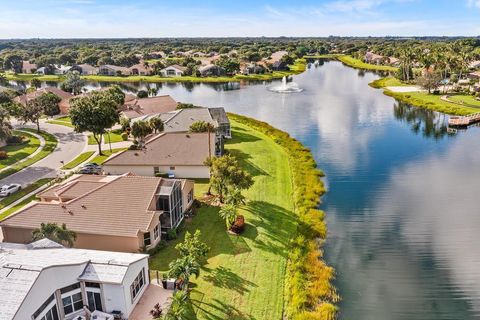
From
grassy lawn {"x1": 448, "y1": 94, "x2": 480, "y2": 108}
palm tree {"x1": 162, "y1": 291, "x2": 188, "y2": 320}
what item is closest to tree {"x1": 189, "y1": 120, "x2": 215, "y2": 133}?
palm tree {"x1": 162, "y1": 291, "x2": 188, "y2": 320}

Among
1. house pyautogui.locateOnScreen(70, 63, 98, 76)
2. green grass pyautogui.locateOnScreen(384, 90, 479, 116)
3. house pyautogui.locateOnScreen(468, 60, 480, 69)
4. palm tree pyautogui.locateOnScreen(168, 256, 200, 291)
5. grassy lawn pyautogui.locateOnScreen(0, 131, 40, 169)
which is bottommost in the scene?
grassy lawn pyautogui.locateOnScreen(0, 131, 40, 169)

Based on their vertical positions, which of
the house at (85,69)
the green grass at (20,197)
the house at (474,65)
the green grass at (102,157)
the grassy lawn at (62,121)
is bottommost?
the green grass at (20,197)

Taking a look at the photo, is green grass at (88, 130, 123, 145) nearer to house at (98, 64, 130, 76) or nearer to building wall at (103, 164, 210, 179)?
building wall at (103, 164, 210, 179)

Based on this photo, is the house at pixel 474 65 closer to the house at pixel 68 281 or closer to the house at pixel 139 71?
the house at pixel 139 71

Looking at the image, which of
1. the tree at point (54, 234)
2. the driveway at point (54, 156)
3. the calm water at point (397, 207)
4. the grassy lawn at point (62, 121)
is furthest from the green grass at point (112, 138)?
the tree at point (54, 234)

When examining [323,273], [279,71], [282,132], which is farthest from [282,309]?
[279,71]

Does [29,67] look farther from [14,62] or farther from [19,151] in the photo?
[19,151]
